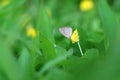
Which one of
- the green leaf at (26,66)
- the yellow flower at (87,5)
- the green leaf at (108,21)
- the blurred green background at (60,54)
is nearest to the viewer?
the blurred green background at (60,54)

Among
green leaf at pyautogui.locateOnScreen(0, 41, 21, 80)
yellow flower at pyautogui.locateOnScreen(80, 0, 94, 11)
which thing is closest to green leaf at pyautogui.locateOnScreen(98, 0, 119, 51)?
green leaf at pyautogui.locateOnScreen(0, 41, 21, 80)

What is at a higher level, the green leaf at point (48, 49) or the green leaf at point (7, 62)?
the green leaf at point (7, 62)

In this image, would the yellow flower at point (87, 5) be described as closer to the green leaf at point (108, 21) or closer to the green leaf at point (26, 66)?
the green leaf at point (108, 21)

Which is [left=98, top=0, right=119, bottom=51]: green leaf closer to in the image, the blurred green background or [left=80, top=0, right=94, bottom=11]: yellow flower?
the blurred green background

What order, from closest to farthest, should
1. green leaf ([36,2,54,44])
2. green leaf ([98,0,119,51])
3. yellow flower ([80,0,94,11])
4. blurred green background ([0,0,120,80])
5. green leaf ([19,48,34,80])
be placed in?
blurred green background ([0,0,120,80]) → green leaf ([19,48,34,80]) → green leaf ([98,0,119,51]) → green leaf ([36,2,54,44]) → yellow flower ([80,0,94,11])

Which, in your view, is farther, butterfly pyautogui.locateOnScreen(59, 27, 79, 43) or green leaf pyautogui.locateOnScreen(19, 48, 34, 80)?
butterfly pyautogui.locateOnScreen(59, 27, 79, 43)

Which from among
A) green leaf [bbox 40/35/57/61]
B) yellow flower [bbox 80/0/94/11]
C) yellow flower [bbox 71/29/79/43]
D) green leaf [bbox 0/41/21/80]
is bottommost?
yellow flower [bbox 80/0/94/11]

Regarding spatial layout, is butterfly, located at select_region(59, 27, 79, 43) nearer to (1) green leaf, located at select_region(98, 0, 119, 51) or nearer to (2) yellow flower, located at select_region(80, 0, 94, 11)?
(1) green leaf, located at select_region(98, 0, 119, 51)

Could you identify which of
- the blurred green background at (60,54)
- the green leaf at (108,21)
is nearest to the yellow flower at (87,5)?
the blurred green background at (60,54)

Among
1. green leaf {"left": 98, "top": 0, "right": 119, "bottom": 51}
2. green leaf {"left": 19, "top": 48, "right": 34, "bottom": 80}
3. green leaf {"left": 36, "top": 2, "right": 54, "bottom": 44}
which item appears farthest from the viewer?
green leaf {"left": 36, "top": 2, "right": 54, "bottom": 44}

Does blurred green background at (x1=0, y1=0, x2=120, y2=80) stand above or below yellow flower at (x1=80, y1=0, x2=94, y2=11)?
above

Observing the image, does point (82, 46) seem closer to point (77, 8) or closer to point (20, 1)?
point (20, 1)

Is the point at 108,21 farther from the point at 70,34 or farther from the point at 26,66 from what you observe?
the point at 26,66
